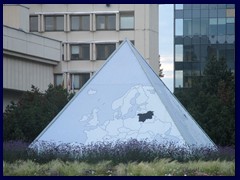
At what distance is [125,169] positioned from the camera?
15.4 m

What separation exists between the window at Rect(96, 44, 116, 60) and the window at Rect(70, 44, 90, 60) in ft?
3.60

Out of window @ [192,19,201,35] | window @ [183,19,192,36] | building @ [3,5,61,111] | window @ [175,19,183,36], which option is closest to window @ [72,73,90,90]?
building @ [3,5,61,111]

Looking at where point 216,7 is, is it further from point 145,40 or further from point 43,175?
point 43,175

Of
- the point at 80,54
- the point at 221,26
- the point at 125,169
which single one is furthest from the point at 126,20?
the point at 125,169

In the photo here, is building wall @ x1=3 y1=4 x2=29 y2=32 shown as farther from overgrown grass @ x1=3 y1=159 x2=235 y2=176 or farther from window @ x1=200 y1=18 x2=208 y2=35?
overgrown grass @ x1=3 y1=159 x2=235 y2=176

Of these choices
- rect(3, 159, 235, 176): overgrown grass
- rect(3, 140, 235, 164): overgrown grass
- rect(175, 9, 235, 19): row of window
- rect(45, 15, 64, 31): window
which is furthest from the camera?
rect(175, 9, 235, 19): row of window

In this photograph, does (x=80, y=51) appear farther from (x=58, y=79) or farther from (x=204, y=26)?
(x=204, y=26)

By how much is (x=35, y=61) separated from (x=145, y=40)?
12.4m

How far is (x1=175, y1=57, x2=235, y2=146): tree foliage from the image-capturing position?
2442cm

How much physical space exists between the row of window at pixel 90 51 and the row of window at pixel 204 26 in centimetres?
1029

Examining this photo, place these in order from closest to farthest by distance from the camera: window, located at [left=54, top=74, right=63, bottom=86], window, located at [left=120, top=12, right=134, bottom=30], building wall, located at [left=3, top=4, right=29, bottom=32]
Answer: building wall, located at [left=3, top=4, right=29, bottom=32] → window, located at [left=54, top=74, right=63, bottom=86] → window, located at [left=120, top=12, right=134, bottom=30]

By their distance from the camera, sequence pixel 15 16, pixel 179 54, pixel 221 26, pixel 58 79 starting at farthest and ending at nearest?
pixel 179 54, pixel 221 26, pixel 58 79, pixel 15 16

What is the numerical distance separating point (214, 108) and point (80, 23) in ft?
112

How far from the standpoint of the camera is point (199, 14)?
64000mm
